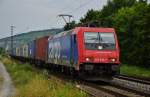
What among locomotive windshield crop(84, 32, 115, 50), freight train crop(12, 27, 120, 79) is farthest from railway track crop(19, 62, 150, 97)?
locomotive windshield crop(84, 32, 115, 50)

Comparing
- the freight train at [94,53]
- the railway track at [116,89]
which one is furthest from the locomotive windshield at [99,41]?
the railway track at [116,89]

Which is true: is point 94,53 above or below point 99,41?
below

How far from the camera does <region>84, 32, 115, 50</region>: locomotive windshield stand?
24672 mm

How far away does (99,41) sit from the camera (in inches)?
981

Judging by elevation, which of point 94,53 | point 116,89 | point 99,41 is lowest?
point 116,89

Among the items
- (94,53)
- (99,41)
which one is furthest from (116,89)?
(99,41)

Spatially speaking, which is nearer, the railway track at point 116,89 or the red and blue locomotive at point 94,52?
the railway track at point 116,89

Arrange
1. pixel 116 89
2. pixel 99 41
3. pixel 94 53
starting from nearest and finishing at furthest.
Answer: pixel 116 89, pixel 94 53, pixel 99 41

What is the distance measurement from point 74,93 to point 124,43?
29885 millimetres

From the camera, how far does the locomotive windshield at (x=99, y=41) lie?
24672 mm

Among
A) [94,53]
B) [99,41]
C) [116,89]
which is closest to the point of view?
[116,89]

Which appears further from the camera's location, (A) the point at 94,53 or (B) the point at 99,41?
(B) the point at 99,41

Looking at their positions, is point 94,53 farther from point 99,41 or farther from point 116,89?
point 116,89

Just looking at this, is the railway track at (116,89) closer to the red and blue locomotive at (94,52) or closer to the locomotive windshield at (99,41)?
the red and blue locomotive at (94,52)
